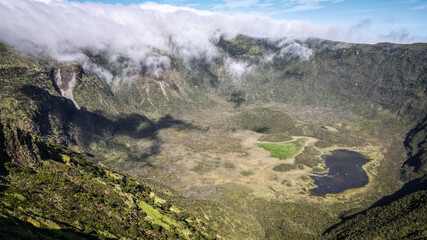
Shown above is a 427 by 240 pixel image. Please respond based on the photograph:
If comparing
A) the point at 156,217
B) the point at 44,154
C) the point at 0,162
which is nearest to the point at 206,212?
the point at 156,217

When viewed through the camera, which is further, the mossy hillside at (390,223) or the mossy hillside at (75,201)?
the mossy hillside at (390,223)

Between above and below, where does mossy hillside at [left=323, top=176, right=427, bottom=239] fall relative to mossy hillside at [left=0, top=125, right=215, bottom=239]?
below

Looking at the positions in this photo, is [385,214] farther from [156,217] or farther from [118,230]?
[118,230]

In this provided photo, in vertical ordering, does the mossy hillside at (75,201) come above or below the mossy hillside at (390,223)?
above

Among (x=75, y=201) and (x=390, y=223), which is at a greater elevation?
(x=75, y=201)

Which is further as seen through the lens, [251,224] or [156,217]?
[251,224]

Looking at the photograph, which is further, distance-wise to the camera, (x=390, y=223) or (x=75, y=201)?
(x=390, y=223)

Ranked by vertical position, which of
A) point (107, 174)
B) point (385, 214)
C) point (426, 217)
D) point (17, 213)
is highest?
point (17, 213)

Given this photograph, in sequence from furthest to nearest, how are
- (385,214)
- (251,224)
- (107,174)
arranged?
(251,224) → (385,214) → (107,174)
